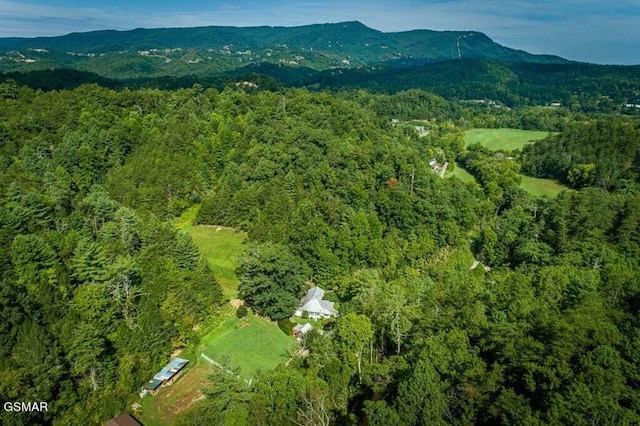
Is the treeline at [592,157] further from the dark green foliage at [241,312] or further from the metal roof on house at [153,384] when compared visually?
the metal roof on house at [153,384]

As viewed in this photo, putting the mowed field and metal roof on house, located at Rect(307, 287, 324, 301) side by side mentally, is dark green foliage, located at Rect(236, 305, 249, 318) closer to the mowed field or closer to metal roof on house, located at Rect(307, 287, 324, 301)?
the mowed field

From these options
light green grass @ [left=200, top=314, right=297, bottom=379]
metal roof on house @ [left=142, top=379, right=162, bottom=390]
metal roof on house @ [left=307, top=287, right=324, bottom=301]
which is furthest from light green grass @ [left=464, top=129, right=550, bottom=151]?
metal roof on house @ [left=142, top=379, right=162, bottom=390]

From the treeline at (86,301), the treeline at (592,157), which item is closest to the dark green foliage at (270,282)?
the treeline at (86,301)

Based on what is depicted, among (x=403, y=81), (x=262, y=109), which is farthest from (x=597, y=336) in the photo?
(x=403, y=81)

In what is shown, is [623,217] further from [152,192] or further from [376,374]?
[152,192]

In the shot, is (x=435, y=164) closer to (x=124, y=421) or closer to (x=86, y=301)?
A: (x=86, y=301)

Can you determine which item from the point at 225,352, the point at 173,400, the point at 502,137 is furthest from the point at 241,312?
the point at 502,137
